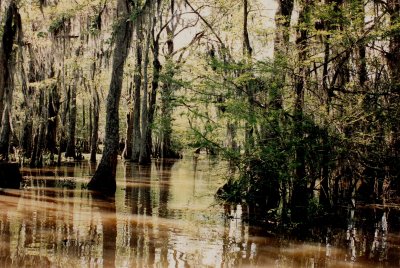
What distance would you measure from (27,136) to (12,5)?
41.8 ft

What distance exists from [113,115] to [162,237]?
6852mm

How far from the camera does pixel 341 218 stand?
1047cm

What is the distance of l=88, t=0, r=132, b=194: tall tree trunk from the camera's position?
13.4m

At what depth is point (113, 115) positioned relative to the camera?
13805 mm

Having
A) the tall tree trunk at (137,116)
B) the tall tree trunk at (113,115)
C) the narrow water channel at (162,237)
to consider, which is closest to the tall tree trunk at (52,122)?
the tall tree trunk at (137,116)

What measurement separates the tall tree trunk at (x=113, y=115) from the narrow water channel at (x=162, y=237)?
1130mm

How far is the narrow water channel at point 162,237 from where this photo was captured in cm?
630

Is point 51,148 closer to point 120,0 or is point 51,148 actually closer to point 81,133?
point 120,0

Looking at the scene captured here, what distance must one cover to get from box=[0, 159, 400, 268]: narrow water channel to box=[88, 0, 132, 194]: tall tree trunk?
44.5 inches

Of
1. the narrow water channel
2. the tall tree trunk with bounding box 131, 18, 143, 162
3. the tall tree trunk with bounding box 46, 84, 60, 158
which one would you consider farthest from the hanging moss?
the tall tree trunk with bounding box 131, 18, 143, 162

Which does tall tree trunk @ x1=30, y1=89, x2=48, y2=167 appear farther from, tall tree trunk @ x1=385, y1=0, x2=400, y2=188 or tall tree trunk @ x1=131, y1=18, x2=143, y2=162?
tall tree trunk @ x1=385, y1=0, x2=400, y2=188

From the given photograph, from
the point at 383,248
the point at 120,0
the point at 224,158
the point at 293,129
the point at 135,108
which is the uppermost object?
the point at 120,0

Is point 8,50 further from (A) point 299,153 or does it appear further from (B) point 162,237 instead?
(A) point 299,153

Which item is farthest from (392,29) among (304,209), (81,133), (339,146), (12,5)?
(81,133)
